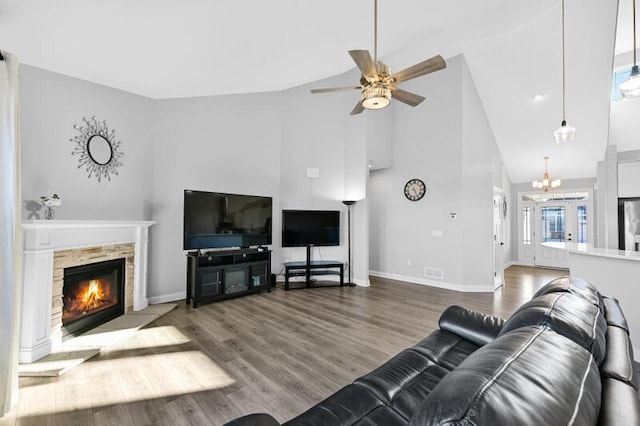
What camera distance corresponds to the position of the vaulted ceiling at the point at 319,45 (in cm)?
253

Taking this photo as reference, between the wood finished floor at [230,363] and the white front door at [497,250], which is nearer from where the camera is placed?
the wood finished floor at [230,363]

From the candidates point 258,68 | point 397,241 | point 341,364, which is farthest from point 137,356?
point 397,241

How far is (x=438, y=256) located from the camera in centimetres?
564

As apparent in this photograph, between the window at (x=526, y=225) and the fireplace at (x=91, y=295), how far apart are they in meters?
9.75

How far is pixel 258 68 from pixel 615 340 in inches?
171

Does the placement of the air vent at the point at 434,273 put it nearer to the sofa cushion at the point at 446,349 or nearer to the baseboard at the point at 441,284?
the baseboard at the point at 441,284

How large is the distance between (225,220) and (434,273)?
4012 millimetres

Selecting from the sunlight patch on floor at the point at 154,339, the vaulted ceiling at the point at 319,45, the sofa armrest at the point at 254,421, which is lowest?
the sunlight patch on floor at the point at 154,339

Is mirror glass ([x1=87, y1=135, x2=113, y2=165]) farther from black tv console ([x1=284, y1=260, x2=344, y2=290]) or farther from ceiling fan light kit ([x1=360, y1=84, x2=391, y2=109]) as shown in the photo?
ceiling fan light kit ([x1=360, y1=84, x2=391, y2=109])

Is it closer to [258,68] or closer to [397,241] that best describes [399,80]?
[258,68]

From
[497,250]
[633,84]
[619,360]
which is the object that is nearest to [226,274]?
[619,360]

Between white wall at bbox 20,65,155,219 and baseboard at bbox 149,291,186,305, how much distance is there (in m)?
1.21

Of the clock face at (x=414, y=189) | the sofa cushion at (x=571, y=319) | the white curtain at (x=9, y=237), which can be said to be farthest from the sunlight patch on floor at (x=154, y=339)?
the clock face at (x=414, y=189)

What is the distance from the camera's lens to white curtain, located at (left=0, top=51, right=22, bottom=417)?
190 centimetres
